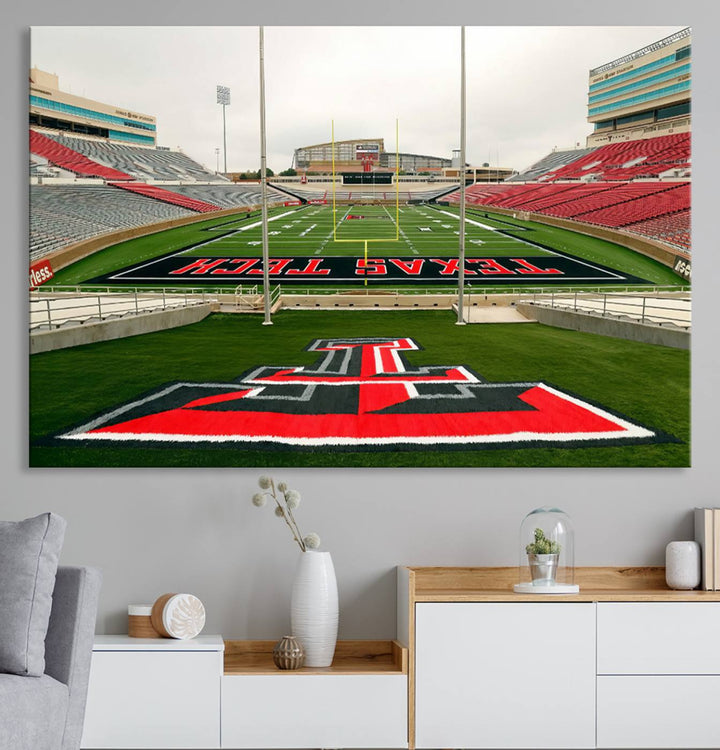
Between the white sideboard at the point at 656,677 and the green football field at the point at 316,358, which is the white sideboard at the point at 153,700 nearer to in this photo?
the green football field at the point at 316,358

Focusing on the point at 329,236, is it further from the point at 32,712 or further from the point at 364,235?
the point at 32,712

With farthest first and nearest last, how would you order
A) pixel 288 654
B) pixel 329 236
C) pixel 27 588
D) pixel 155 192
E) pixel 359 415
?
pixel 329 236 < pixel 155 192 < pixel 359 415 < pixel 288 654 < pixel 27 588

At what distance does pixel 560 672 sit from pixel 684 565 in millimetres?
679

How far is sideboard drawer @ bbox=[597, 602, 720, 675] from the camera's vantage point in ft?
11.0

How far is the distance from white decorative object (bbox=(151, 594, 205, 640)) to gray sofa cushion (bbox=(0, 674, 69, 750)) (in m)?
0.70

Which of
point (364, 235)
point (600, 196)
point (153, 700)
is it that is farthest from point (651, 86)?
point (153, 700)

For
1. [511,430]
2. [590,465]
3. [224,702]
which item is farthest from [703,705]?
[224,702]

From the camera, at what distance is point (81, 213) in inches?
152

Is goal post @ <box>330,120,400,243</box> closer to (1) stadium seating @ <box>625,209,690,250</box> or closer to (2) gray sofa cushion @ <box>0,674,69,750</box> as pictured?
(1) stadium seating @ <box>625,209,690,250</box>

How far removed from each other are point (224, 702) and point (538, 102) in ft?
8.61

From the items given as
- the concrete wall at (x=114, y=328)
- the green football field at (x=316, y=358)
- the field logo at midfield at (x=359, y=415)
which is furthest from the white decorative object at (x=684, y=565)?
the concrete wall at (x=114, y=328)

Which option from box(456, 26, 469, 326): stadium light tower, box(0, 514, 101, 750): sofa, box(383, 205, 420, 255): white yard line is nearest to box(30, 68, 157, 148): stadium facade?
box(383, 205, 420, 255): white yard line

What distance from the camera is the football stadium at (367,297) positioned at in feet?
12.3

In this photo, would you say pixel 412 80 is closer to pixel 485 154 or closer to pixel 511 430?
pixel 485 154
